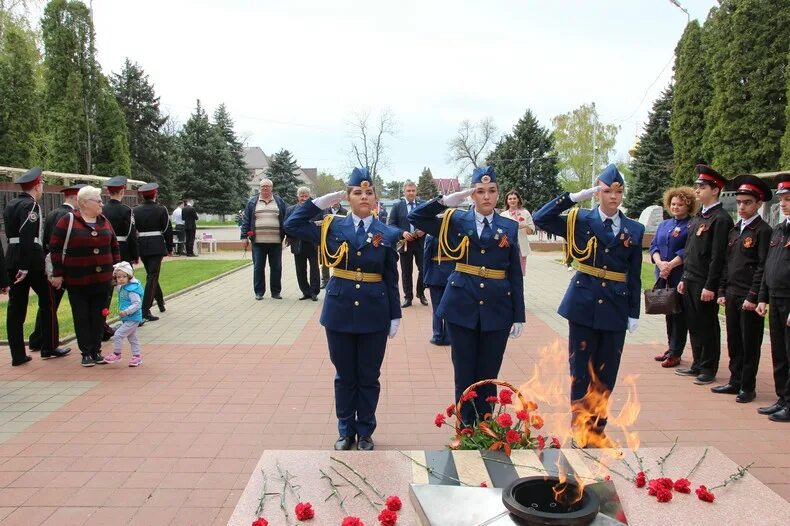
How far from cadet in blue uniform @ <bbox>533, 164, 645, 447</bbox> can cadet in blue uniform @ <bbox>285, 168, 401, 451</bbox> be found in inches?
49.4

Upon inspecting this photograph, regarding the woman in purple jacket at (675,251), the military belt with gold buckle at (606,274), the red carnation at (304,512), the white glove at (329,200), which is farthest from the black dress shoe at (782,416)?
the red carnation at (304,512)

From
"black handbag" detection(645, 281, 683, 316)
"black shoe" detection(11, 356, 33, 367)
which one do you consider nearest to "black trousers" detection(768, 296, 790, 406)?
"black handbag" detection(645, 281, 683, 316)

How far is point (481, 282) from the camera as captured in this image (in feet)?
15.1

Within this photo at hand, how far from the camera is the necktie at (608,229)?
4750 millimetres

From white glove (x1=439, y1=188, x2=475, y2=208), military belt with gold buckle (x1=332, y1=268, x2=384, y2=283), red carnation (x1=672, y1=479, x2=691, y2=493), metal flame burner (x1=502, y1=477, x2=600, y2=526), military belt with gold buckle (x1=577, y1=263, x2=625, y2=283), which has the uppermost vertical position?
white glove (x1=439, y1=188, x2=475, y2=208)

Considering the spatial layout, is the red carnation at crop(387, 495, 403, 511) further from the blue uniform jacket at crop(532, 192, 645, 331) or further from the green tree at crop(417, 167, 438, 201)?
the green tree at crop(417, 167, 438, 201)

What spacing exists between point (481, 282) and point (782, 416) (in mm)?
3020

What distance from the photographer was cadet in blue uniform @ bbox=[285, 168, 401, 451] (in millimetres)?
4586

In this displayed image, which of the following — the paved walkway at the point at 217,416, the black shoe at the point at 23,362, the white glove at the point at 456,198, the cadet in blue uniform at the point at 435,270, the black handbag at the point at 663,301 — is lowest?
the paved walkway at the point at 217,416

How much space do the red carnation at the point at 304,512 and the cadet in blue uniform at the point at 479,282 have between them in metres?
1.94

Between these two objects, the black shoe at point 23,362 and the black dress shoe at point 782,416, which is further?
the black shoe at point 23,362

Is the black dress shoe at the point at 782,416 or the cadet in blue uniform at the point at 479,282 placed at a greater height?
the cadet in blue uniform at the point at 479,282

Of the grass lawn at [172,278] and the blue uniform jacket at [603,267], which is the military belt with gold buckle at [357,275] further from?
the grass lawn at [172,278]

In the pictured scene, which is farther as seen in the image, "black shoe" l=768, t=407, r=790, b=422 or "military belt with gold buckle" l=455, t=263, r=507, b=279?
"black shoe" l=768, t=407, r=790, b=422
